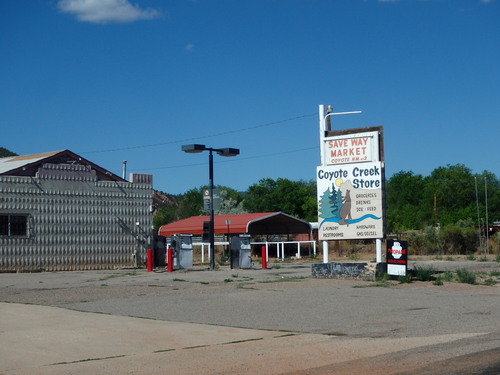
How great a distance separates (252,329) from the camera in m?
13.5

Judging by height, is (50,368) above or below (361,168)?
below

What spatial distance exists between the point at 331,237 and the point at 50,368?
625 inches

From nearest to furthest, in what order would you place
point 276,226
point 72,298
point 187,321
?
point 187,321
point 72,298
point 276,226

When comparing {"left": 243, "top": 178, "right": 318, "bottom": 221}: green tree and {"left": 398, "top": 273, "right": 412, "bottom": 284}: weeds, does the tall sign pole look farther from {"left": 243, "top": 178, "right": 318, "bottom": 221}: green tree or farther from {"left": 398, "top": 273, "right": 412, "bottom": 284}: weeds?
{"left": 243, "top": 178, "right": 318, "bottom": 221}: green tree

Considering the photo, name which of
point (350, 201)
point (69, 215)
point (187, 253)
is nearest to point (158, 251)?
point (187, 253)

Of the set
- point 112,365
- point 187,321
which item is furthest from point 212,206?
point 112,365

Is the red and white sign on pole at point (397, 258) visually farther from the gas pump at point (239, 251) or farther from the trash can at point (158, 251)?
the trash can at point (158, 251)

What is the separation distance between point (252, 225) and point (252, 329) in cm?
3825

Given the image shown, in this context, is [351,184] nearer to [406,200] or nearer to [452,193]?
[452,193]

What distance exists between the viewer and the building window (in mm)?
32719

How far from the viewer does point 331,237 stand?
82.0ft

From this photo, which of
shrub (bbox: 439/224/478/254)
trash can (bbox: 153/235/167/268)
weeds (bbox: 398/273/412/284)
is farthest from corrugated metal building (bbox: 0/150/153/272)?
shrub (bbox: 439/224/478/254)

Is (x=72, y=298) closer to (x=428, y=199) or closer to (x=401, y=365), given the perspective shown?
(x=401, y=365)

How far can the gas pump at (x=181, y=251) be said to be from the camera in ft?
102
